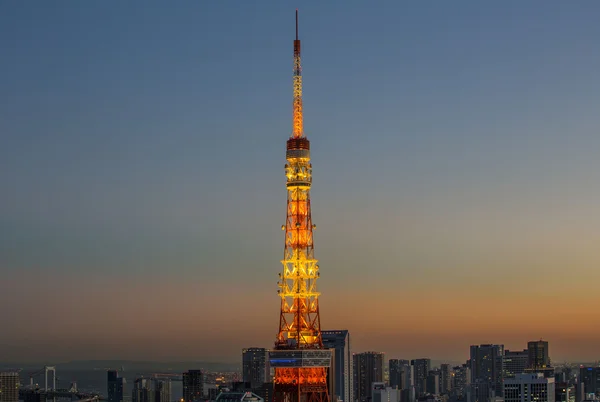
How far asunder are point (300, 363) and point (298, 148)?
10.7 meters

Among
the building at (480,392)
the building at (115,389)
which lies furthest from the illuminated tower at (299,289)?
the building at (115,389)

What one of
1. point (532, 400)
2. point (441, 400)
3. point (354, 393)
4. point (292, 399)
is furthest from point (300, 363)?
point (441, 400)

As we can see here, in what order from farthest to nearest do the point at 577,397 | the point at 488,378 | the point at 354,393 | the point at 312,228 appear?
the point at 488,378 → the point at 354,393 → the point at 577,397 → the point at 312,228

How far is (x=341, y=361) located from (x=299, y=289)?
8828 centimetres

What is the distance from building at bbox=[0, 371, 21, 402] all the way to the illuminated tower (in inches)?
4734

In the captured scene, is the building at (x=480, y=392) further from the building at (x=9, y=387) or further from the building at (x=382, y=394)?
the building at (x=9, y=387)

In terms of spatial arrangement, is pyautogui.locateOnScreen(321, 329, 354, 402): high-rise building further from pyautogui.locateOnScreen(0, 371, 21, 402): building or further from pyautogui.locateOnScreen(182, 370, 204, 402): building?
pyautogui.locateOnScreen(0, 371, 21, 402): building

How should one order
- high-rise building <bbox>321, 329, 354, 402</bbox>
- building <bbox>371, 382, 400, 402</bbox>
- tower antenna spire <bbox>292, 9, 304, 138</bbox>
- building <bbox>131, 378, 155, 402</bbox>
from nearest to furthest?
tower antenna spire <bbox>292, 9, 304, 138</bbox>, high-rise building <bbox>321, 329, 354, 402</bbox>, building <bbox>371, 382, 400, 402</bbox>, building <bbox>131, 378, 155, 402</bbox>

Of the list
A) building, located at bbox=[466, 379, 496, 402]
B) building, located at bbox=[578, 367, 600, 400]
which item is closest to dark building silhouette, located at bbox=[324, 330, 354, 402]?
building, located at bbox=[466, 379, 496, 402]

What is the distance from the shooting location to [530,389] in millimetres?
83375

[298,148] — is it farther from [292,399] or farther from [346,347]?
[346,347]

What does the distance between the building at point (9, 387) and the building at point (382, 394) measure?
58.0 metres

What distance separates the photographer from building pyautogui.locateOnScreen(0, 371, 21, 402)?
163137 mm

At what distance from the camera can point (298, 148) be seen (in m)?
52.2
